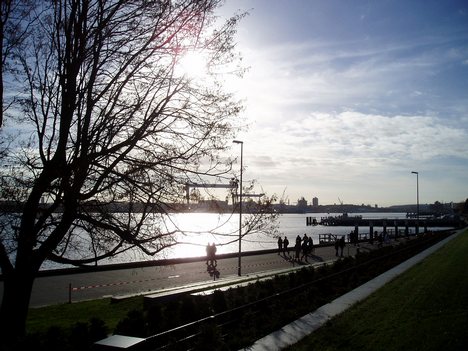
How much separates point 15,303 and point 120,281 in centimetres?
1456

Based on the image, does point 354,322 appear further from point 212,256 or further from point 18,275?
point 212,256

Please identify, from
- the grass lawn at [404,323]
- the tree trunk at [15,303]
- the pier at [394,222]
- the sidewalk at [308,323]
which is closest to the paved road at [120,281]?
the sidewalk at [308,323]

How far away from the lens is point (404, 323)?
1050 centimetres

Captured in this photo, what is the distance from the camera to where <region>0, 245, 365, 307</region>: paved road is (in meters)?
18.4

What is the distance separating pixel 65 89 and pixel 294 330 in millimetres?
7143

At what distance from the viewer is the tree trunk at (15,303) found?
814cm

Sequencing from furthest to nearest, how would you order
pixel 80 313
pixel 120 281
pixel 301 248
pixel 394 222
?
pixel 394 222 < pixel 301 248 < pixel 120 281 < pixel 80 313

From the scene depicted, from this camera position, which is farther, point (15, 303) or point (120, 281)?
point (120, 281)

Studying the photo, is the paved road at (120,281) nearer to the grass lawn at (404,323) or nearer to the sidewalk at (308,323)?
the sidewalk at (308,323)

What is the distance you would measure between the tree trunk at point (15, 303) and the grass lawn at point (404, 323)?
195 inches

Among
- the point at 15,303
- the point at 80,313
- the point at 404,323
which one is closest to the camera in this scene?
the point at 15,303

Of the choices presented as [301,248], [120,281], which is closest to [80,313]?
[120,281]

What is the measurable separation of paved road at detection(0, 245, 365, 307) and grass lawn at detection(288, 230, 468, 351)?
639cm

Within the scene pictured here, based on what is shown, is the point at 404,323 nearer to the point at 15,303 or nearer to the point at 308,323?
the point at 308,323
